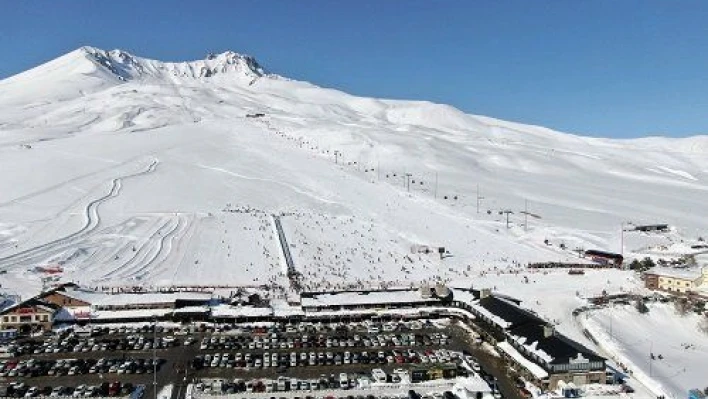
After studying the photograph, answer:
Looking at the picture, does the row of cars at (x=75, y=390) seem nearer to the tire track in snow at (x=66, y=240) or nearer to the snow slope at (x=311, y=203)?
the snow slope at (x=311, y=203)

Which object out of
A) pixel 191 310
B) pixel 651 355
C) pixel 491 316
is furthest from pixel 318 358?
pixel 651 355

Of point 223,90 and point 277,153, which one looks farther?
point 223,90

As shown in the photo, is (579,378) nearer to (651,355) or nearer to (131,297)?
(651,355)

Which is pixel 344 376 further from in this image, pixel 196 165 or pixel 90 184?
pixel 196 165

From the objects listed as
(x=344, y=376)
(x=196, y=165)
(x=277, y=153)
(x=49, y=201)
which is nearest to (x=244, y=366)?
(x=344, y=376)

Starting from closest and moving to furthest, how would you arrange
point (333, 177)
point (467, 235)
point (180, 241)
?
1. point (180, 241)
2. point (467, 235)
3. point (333, 177)

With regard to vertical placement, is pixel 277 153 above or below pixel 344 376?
above

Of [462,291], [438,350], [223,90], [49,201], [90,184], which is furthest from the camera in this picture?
[223,90]

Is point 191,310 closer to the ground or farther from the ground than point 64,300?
closer to the ground
